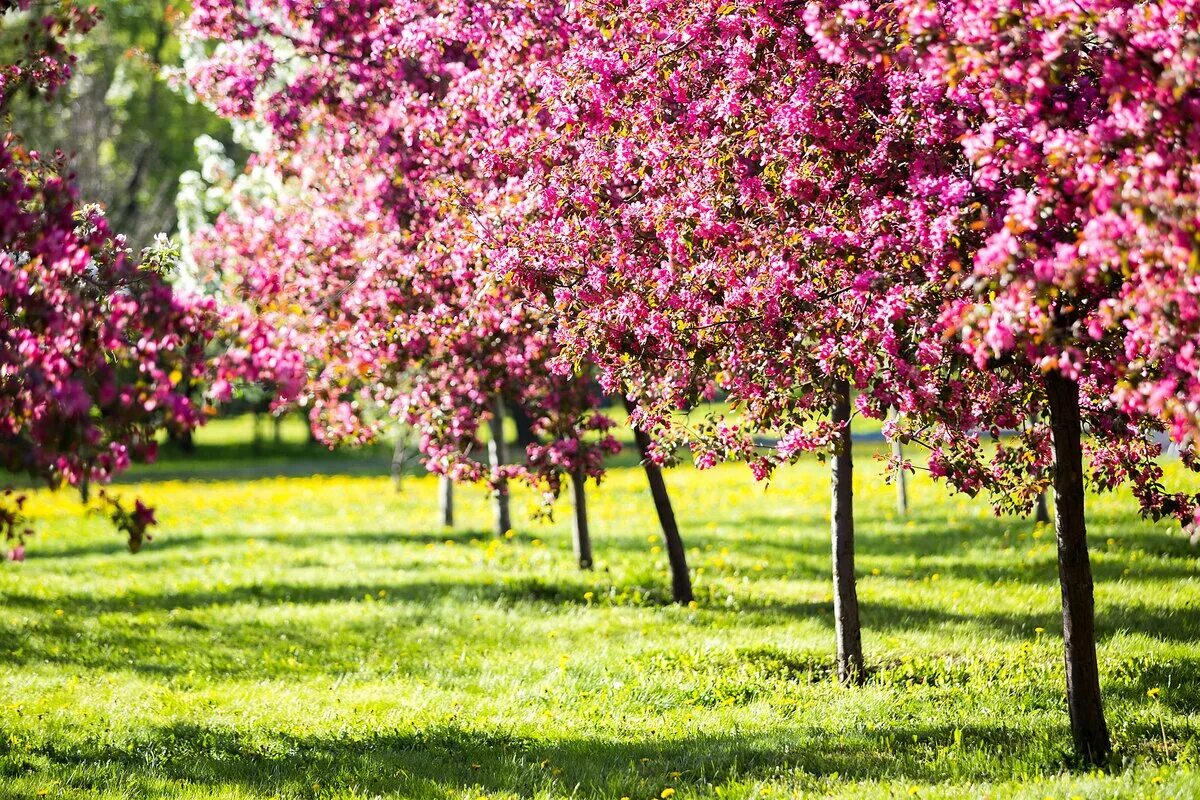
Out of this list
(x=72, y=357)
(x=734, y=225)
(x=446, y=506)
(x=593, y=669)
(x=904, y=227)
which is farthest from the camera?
(x=446, y=506)

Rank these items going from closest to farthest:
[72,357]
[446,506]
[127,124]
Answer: [72,357] < [446,506] < [127,124]

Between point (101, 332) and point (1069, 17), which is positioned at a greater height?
point (1069, 17)

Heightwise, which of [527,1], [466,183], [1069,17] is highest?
[527,1]

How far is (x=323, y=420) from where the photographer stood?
46.5ft

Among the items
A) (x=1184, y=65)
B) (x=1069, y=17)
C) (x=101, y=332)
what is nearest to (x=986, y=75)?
(x=1069, y=17)

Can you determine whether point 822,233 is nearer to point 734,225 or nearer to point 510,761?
point 734,225

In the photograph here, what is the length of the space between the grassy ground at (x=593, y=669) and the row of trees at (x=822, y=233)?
944 millimetres

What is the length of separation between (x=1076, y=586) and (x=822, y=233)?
2.52m

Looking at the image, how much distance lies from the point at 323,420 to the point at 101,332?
964 cm

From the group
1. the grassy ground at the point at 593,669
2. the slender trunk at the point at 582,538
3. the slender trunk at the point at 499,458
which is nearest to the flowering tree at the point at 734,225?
the grassy ground at the point at 593,669

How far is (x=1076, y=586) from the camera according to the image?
21.4 feet

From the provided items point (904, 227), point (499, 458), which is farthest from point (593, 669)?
point (499, 458)

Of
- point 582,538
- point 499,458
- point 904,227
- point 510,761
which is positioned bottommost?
point 510,761

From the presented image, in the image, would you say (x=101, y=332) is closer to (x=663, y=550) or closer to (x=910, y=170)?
(x=910, y=170)
